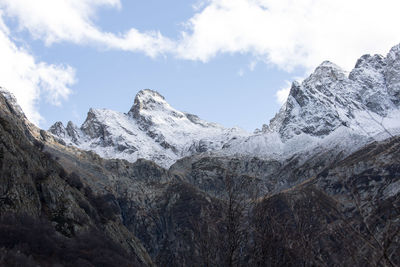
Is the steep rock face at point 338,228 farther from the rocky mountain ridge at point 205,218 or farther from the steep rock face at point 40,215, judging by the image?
the steep rock face at point 40,215

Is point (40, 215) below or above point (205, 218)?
below

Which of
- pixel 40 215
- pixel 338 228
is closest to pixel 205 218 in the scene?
pixel 338 228

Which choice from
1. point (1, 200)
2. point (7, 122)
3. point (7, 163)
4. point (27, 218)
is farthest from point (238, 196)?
point (7, 122)

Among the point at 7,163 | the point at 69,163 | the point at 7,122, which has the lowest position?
the point at 7,163

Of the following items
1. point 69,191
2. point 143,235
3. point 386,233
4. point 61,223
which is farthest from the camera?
point 143,235

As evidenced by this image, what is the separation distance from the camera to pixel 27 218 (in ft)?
181

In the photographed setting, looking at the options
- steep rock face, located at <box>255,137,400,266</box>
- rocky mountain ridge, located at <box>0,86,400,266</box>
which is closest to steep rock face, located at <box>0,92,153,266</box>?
rocky mountain ridge, located at <box>0,86,400,266</box>

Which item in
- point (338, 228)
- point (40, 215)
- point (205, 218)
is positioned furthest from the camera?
point (40, 215)

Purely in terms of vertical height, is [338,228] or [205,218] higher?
[205,218]

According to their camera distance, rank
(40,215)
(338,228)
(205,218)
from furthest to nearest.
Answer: (40,215) < (205,218) < (338,228)

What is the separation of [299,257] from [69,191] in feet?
245

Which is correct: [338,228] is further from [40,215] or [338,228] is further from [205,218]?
[40,215]

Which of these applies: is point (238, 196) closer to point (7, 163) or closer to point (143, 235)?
point (7, 163)

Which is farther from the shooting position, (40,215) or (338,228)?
(40,215)
